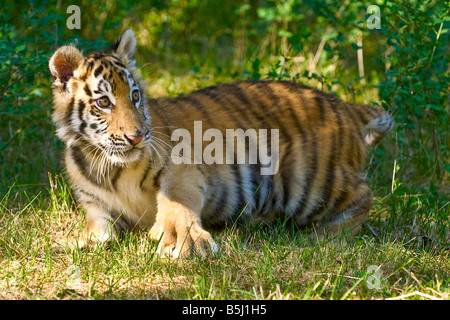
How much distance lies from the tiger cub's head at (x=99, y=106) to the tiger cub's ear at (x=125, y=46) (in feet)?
0.39

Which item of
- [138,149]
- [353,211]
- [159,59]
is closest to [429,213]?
[353,211]

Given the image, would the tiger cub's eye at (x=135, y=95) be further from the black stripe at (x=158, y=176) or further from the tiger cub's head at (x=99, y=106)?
the black stripe at (x=158, y=176)

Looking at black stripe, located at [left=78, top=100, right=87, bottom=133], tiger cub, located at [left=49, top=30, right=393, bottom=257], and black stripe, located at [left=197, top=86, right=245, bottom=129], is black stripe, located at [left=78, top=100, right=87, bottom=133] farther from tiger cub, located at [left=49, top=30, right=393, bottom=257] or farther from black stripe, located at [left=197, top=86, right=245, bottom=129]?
black stripe, located at [left=197, top=86, right=245, bottom=129]

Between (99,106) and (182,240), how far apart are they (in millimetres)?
892

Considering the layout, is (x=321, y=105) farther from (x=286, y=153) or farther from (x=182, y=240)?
(x=182, y=240)

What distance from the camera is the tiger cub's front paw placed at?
345cm

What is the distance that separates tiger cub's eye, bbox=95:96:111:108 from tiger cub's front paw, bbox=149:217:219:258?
0.73 meters

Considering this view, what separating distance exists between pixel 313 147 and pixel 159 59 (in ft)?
13.2

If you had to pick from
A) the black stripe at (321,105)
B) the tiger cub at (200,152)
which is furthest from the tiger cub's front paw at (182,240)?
the black stripe at (321,105)

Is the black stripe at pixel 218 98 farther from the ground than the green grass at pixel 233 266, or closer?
farther from the ground

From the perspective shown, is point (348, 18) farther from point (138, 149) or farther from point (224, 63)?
point (138, 149)

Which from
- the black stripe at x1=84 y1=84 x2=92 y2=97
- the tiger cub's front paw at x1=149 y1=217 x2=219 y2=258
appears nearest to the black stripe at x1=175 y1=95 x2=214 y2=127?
the black stripe at x1=84 y1=84 x2=92 y2=97

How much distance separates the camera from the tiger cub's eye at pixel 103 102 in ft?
11.8
